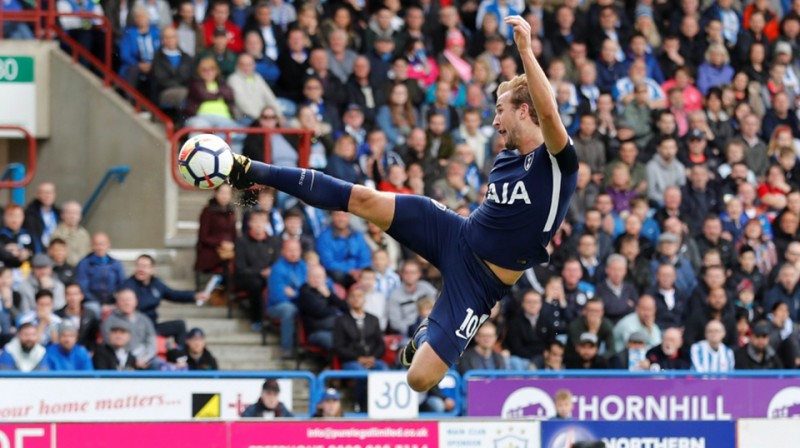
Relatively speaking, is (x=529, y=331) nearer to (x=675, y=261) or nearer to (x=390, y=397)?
(x=390, y=397)

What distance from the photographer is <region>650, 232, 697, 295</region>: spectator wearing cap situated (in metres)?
17.8

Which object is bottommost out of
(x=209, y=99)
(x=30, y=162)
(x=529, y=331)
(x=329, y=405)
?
(x=329, y=405)

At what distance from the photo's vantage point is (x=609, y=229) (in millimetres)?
17969

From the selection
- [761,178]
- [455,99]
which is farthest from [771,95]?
[455,99]

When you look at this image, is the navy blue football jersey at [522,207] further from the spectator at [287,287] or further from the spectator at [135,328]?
the spectator at [287,287]

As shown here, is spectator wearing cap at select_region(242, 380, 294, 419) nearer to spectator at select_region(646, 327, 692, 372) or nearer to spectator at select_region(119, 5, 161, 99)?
spectator at select_region(646, 327, 692, 372)

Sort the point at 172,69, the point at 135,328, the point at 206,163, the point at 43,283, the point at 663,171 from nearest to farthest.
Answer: the point at 206,163 < the point at 135,328 < the point at 43,283 < the point at 172,69 < the point at 663,171

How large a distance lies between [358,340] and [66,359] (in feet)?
8.90

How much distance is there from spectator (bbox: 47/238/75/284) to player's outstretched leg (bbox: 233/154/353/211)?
6060 mm

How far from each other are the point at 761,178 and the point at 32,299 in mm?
8888

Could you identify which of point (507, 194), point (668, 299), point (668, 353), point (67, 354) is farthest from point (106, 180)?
point (507, 194)

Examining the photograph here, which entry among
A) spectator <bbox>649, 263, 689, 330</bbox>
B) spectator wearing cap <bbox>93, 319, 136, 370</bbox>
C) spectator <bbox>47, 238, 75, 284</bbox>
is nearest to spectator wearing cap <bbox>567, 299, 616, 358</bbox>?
spectator <bbox>649, 263, 689, 330</bbox>

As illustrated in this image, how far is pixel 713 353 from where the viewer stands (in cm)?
1673

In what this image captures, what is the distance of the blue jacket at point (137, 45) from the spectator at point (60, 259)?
120 inches
